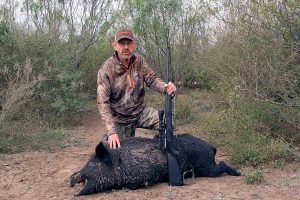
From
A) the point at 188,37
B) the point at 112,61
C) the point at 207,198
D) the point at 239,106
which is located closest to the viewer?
the point at 207,198

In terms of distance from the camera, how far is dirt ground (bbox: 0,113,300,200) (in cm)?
476

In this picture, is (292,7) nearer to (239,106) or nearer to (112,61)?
(239,106)

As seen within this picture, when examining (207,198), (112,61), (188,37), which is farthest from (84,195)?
(188,37)

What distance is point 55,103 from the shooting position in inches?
353

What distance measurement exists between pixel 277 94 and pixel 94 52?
597 cm

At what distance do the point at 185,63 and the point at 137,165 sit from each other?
16.6 feet

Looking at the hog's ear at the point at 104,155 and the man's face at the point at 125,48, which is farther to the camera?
the man's face at the point at 125,48

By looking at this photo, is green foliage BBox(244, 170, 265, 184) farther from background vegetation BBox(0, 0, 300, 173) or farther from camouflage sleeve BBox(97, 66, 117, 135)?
camouflage sleeve BBox(97, 66, 117, 135)

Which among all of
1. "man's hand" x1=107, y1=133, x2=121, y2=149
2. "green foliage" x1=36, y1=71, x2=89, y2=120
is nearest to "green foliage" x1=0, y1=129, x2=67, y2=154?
"green foliage" x1=36, y1=71, x2=89, y2=120

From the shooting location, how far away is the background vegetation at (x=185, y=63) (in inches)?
251

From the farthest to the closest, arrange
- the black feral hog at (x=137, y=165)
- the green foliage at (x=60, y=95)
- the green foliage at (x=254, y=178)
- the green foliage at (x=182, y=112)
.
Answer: the green foliage at (x=60, y=95), the green foliage at (x=182, y=112), the green foliage at (x=254, y=178), the black feral hog at (x=137, y=165)

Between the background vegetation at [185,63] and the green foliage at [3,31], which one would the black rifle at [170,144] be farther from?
the green foliage at [3,31]

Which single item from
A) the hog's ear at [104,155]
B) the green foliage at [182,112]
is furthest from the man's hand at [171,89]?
the green foliage at [182,112]

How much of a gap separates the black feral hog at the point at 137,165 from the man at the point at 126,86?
28.8 inches
